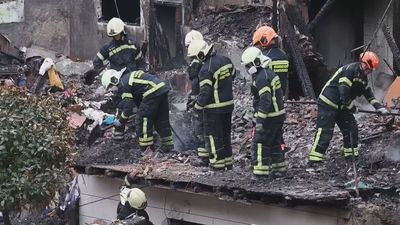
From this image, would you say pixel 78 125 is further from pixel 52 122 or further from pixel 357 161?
pixel 357 161

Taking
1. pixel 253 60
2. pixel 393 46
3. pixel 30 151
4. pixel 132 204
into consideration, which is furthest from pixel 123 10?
pixel 132 204

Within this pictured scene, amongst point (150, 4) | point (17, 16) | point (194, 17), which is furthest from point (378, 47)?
point (17, 16)

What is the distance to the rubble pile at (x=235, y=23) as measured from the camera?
45.0 feet

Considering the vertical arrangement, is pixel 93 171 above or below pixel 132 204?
above

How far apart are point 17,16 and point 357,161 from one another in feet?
33.3

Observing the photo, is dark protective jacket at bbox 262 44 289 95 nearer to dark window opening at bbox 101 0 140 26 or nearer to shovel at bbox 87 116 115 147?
shovel at bbox 87 116 115 147

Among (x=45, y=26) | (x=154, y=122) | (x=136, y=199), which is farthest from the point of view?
(x=45, y=26)

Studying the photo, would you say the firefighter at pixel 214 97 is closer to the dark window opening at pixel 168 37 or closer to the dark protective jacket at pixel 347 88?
the dark protective jacket at pixel 347 88

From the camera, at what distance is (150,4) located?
15.8 meters

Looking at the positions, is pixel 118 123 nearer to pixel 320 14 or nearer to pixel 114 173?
pixel 114 173

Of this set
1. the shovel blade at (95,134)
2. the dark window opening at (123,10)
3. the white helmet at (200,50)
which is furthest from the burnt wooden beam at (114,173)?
the dark window opening at (123,10)

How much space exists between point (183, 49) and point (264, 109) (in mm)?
6024

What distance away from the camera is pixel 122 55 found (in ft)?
40.3

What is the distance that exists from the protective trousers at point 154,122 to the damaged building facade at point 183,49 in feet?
1.82
